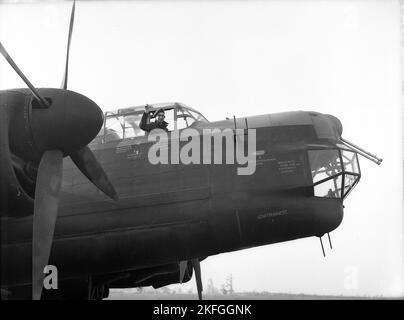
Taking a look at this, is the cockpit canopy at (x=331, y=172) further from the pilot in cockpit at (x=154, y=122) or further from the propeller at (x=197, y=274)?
the propeller at (x=197, y=274)

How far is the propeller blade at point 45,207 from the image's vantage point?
8.34 metres

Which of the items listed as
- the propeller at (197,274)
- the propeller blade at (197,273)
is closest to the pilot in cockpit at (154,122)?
the propeller at (197,274)

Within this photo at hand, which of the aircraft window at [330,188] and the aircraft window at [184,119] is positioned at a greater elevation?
the aircraft window at [184,119]

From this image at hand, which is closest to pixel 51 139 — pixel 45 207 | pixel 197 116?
pixel 45 207

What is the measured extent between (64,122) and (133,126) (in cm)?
296

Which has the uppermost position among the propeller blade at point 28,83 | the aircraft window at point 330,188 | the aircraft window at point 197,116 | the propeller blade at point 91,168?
the aircraft window at point 197,116

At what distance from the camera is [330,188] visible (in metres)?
10.0

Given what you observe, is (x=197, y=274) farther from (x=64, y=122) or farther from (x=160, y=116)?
(x=64, y=122)

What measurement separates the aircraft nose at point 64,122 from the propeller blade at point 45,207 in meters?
0.26

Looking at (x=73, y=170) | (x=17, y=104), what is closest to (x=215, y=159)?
(x=73, y=170)

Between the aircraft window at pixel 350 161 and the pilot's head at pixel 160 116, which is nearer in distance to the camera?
the aircraft window at pixel 350 161
